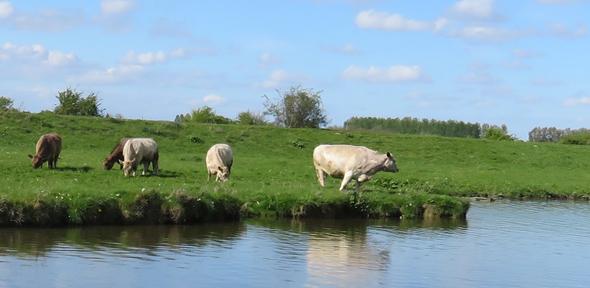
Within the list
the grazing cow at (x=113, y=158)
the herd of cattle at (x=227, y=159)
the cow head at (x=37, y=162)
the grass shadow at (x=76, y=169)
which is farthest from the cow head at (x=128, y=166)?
the cow head at (x=37, y=162)

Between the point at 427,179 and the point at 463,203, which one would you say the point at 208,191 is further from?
the point at 427,179

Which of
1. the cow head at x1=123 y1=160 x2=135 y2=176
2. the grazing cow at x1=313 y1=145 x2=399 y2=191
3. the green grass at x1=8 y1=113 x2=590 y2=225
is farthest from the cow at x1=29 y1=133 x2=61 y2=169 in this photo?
the grazing cow at x1=313 y1=145 x2=399 y2=191

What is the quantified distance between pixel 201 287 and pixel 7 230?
7324 mm

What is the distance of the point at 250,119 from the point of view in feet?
263

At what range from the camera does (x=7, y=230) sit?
20.2 m

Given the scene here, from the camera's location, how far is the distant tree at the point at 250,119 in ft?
258

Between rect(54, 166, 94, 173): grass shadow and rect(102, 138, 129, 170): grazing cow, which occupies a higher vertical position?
rect(102, 138, 129, 170): grazing cow

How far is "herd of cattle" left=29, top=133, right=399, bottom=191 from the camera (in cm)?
2939

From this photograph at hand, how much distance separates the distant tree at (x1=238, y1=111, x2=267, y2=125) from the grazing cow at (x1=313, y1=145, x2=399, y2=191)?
4710 cm

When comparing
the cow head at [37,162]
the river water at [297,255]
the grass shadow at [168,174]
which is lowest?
the river water at [297,255]

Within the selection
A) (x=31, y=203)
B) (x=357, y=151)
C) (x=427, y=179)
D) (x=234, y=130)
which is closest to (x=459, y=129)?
(x=234, y=130)

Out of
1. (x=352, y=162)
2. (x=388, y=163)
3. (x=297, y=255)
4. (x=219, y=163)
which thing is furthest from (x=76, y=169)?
(x=297, y=255)

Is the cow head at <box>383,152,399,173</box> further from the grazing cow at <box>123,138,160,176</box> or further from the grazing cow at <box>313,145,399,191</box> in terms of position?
the grazing cow at <box>123,138,160,176</box>

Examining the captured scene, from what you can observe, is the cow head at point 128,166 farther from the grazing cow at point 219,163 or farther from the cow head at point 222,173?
the cow head at point 222,173
